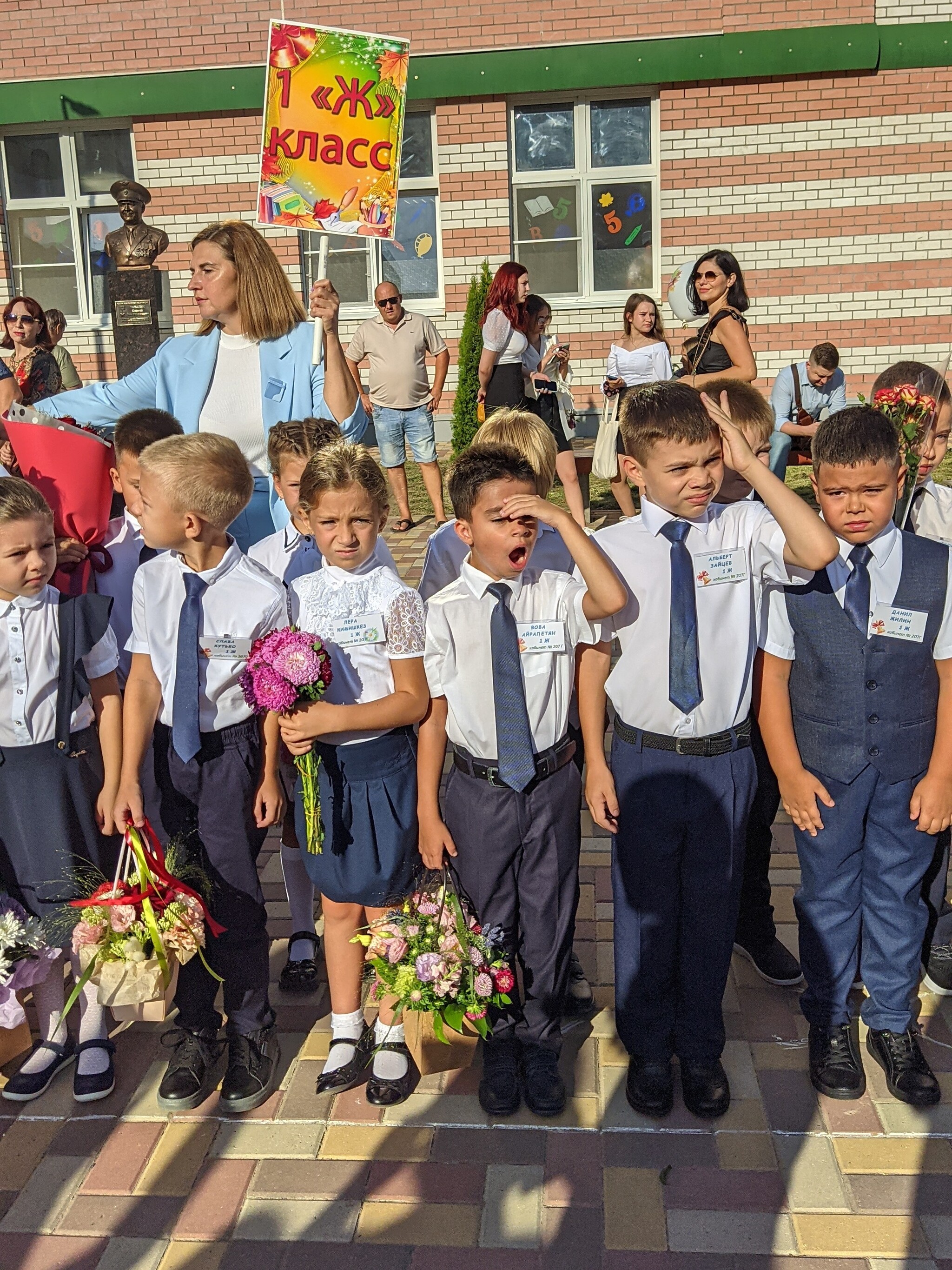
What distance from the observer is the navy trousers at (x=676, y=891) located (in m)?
2.93

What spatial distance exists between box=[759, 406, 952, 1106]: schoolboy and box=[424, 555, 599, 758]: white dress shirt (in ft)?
1.76

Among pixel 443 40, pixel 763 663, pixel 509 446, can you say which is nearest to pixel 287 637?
pixel 509 446

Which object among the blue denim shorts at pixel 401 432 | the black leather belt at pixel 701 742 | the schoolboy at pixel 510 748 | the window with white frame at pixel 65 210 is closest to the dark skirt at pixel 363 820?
the schoolboy at pixel 510 748

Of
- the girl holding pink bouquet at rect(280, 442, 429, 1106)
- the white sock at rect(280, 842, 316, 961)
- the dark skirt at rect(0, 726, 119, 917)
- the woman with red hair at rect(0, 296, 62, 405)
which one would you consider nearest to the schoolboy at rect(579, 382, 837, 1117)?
the girl holding pink bouquet at rect(280, 442, 429, 1106)

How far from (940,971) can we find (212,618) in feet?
8.09

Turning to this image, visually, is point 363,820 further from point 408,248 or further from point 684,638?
point 408,248

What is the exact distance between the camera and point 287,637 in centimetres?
284

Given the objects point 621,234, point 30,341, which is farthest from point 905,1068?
point 621,234

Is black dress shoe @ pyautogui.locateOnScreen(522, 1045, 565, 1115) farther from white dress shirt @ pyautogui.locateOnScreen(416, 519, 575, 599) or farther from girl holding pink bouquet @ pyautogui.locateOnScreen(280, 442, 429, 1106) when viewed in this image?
white dress shirt @ pyautogui.locateOnScreen(416, 519, 575, 599)

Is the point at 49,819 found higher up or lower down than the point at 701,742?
lower down

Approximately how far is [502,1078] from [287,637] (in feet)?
4.40

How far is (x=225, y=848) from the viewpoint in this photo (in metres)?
3.15

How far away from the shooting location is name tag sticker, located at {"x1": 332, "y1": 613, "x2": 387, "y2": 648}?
3049 millimetres

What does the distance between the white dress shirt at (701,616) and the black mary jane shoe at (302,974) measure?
148 centimetres
